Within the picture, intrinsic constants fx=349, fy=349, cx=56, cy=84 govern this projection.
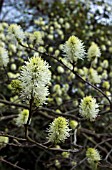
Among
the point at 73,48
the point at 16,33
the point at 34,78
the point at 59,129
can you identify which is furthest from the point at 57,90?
the point at 34,78

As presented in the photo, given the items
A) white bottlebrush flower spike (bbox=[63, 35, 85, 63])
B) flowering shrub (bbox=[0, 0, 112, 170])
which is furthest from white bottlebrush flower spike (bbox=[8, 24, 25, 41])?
white bottlebrush flower spike (bbox=[63, 35, 85, 63])

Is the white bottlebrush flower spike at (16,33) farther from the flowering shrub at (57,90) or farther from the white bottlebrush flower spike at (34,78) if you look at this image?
the white bottlebrush flower spike at (34,78)

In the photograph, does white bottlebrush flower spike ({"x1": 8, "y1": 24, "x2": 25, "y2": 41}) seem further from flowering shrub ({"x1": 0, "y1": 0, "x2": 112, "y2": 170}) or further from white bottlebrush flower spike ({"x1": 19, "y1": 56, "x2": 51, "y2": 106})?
white bottlebrush flower spike ({"x1": 19, "y1": 56, "x2": 51, "y2": 106})

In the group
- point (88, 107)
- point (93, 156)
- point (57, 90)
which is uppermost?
point (57, 90)

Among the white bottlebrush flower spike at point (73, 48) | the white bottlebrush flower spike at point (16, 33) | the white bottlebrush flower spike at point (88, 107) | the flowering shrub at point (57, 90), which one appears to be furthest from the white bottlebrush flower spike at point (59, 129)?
the white bottlebrush flower spike at point (16, 33)

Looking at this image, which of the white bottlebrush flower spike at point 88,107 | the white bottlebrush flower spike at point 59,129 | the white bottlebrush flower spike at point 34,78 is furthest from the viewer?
the white bottlebrush flower spike at point 88,107

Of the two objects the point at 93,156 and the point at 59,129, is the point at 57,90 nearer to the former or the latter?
the point at 93,156

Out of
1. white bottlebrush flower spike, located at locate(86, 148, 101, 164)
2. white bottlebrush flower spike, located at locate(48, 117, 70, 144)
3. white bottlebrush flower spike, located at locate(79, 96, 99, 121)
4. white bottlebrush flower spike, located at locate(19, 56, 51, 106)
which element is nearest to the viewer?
white bottlebrush flower spike, located at locate(19, 56, 51, 106)

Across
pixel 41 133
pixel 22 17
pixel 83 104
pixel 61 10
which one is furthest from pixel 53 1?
pixel 83 104

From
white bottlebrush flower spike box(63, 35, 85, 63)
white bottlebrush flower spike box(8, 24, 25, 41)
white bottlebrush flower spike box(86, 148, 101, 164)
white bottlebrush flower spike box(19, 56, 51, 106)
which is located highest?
white bottlebrush flower spike box(8, 24, 25, 41)
